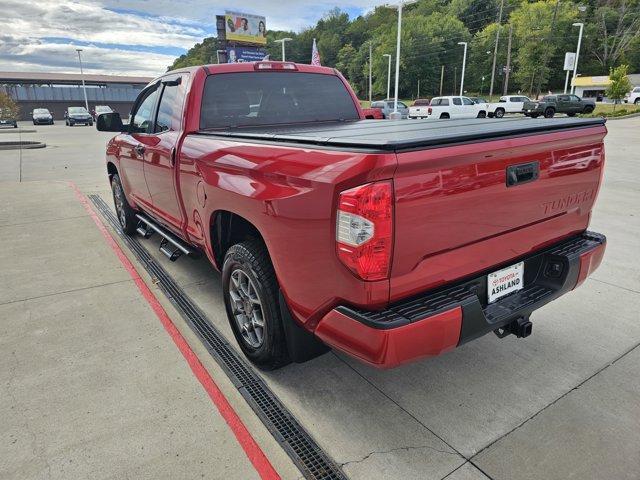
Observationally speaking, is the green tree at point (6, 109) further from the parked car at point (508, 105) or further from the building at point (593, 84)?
the building at point (593, 84)

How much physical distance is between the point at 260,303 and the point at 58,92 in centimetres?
8043

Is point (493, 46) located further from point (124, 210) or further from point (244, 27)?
point (124, 210)

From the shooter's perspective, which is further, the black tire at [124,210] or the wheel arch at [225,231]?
the black tire at [124,210]

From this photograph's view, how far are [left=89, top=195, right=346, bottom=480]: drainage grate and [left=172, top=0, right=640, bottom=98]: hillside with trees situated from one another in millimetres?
73632

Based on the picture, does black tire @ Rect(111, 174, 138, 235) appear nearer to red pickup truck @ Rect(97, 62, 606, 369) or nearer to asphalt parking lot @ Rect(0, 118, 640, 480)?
asphalt parking lot @ Rect(0, 118, 640, 480)

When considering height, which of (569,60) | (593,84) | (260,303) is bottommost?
(260,303)

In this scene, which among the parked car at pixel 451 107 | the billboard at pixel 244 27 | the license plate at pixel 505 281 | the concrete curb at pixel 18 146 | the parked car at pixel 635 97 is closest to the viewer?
the license plate at pixel 505 281

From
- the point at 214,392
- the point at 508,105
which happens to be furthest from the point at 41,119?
the point at 214,392

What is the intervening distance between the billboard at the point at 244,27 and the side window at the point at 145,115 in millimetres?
51310

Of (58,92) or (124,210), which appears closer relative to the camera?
(124,210)

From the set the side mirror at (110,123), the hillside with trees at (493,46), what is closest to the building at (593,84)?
the hillside with trees at (493,46)

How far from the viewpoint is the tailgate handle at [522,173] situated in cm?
222

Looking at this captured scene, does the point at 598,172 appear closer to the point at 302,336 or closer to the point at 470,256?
the point at 470,256

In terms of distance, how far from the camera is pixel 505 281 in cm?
244
